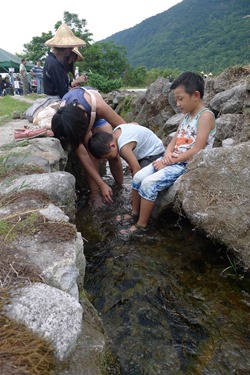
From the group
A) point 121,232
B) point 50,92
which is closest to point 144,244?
point 121,232

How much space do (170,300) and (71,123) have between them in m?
1.94

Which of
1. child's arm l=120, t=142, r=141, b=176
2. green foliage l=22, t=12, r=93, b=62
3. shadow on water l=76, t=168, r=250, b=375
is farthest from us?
green foliage l=22, t=12, r=93, b=62

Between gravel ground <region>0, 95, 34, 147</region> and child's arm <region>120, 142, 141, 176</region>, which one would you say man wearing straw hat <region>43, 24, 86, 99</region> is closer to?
gravel ground <region>0, 95, 34, 147</region>

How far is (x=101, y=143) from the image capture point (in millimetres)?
3418

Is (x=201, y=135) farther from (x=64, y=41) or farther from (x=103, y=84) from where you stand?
(x=103, y=84)

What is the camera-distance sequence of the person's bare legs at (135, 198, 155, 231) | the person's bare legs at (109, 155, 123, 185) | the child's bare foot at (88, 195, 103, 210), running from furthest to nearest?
the person's bare legs at (109, 155, 123, 185) < the child's bare foot at (88, 195, 103, 210) < the person's bare legs at (135, 198, 155, 231)

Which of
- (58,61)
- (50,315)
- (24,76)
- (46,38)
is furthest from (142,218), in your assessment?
(46,38)

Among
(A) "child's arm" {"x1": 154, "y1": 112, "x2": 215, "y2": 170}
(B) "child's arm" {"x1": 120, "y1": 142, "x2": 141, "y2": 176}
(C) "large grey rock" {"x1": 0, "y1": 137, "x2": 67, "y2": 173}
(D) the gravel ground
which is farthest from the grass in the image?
(A) "child's arm" {"x1": 154, "y1": 112, "x2": 215, "y2": 170}

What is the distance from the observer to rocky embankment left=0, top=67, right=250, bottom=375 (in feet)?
4.34

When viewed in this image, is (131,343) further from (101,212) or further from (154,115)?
(154,115)

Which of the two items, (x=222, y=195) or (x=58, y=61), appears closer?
(x=222, y=195)

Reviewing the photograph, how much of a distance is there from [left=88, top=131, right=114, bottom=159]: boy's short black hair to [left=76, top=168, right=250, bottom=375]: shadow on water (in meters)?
0.83

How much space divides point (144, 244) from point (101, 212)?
0.89 meters

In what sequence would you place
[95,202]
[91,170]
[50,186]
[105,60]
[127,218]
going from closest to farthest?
[50,186] < [127,218] < [91,170] < [95,202] < [105,60]
